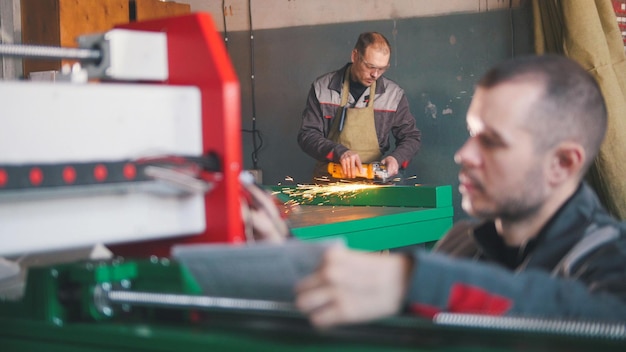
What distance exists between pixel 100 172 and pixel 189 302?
0.21 metres

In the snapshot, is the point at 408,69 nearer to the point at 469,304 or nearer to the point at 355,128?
the point at 355,128

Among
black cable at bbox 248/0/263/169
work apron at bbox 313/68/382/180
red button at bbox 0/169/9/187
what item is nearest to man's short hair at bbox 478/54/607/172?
red button at bbox 0/169/9/187

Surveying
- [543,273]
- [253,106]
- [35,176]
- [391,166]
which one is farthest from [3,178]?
[253,106]

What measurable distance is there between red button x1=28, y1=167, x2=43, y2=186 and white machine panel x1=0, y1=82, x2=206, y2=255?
0.02 metres

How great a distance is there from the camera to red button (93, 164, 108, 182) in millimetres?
1196

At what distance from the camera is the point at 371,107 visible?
16.9ft

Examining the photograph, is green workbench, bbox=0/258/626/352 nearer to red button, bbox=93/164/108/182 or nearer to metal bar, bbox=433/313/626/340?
metal bar, bbox=433/313/626/340

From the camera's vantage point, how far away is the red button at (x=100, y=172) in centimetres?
120

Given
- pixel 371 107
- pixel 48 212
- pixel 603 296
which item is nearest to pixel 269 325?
pixel 48 212

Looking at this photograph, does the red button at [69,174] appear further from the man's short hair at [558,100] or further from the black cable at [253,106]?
the black cable at [253,106]

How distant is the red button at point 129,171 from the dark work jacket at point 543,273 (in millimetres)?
433

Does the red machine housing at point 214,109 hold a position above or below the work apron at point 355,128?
above

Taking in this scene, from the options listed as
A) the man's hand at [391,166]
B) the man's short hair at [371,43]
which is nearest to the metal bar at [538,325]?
the man's hand at [391,166]

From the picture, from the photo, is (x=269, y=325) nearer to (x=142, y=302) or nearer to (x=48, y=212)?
(x=142, y=302)
